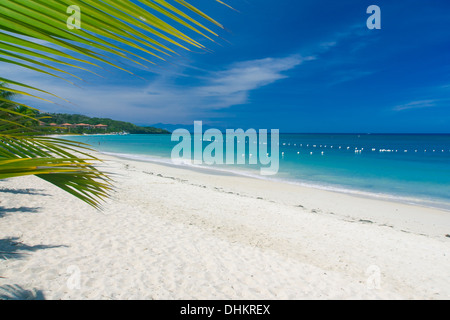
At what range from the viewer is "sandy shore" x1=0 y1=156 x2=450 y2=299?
4219mm

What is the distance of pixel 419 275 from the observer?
5.45 metres

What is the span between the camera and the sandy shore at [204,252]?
4.22 metres

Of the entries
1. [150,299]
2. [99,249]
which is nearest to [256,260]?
[150,299]

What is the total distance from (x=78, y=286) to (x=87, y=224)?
9.63 feet

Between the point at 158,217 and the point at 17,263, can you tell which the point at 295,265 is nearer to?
the point at 158,217

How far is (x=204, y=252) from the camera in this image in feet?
18.4

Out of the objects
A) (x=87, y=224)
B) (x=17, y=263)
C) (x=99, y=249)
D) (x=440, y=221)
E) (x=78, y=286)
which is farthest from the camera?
(x=440, y=221)

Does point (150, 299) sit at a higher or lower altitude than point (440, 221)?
higher

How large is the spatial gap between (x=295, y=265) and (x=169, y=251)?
2.62 m

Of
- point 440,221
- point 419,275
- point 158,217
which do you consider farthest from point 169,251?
point 440,221

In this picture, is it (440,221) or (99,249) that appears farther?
(440,221)
